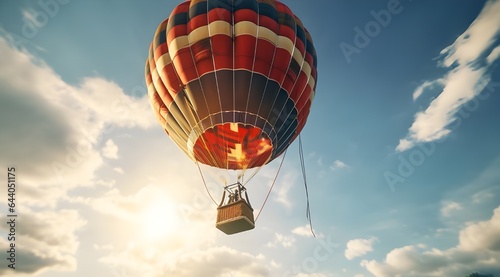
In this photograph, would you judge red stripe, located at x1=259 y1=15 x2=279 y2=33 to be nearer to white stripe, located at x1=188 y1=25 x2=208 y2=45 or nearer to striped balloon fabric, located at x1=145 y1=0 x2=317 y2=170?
striped balloon fabric, located at x1=145 y1=0 x2=317 y2=170

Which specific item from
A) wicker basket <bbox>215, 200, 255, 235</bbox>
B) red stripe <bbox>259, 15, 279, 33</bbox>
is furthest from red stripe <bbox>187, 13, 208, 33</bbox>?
wicker basket <bbox>215, 200, 255, 235</bbox>

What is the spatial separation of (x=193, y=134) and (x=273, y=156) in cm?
366

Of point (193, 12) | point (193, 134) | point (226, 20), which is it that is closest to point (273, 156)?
point (193, 134)

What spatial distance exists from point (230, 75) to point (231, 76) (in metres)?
0.05

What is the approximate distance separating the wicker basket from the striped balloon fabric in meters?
1.83

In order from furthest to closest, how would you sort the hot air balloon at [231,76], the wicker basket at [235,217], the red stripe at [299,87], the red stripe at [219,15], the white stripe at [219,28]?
the red stripe at [299,87] → the red stripe at [219,15] → the white stripe at [219,28] → the hot air balloon at [231,76] → the wicker basket at [235,217]

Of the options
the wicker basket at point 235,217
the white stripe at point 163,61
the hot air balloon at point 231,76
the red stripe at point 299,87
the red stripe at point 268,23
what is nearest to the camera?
the wicker basket at point 235,217

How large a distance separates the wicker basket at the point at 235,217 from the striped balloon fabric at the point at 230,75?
1.83m

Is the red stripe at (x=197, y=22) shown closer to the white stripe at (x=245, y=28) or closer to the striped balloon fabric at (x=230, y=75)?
the striped balloon fabric at (x=230, y=75)

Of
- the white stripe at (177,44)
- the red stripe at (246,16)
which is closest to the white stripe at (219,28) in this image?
the red stripe at (246,16)

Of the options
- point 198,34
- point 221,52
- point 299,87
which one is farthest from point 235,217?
point 198,34

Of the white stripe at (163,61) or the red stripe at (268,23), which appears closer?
the red stripe at (268,23)

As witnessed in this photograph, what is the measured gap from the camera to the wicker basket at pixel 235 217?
884 centimetres

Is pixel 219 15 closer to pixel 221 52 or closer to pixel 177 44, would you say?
pixel 221 52
